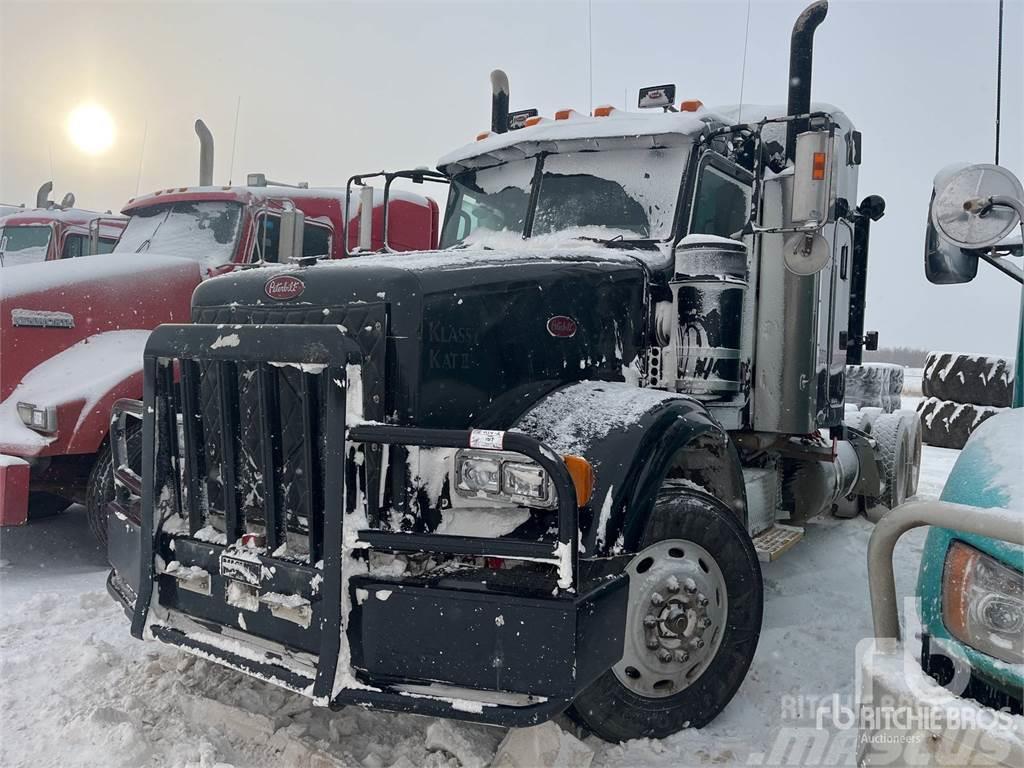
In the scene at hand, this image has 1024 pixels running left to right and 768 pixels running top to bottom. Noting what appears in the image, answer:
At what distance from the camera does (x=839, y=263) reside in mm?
4980

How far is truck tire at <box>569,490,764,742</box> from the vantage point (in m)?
2.89

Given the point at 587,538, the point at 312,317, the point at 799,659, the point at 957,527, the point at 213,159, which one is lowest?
the point at 799,659

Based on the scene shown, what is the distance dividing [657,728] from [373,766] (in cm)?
108

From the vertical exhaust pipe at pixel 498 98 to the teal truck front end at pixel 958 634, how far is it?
4.41 meters

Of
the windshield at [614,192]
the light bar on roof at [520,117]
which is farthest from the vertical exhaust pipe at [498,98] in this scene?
the windshield at [614,192]

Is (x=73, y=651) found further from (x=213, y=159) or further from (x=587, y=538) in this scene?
(x=213, y=159)

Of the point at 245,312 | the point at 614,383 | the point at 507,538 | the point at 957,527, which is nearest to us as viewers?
the point at 957,527

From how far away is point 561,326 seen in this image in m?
3.25

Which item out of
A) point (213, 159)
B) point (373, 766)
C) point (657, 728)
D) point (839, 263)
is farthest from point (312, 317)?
point (213, 159)

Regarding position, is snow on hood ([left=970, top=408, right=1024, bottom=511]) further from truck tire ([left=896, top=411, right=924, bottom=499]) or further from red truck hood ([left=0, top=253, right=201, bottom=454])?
truck tire ([left=896, top=411, right=924, bottom=499])

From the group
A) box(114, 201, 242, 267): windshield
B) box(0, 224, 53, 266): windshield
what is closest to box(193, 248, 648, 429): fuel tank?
box(114, 201, 242, 267): windshield

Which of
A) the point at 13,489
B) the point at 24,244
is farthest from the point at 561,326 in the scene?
the point at 24,244

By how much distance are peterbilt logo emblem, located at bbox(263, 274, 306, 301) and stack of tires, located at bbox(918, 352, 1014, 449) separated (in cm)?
1046

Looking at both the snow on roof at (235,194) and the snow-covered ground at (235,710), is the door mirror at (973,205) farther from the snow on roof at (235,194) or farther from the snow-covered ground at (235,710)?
the snow on roof at (235,194)
